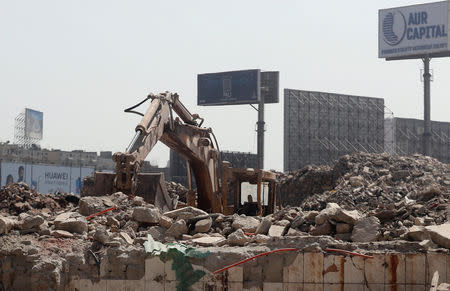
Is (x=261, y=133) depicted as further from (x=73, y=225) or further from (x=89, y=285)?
(x=89, y=285)

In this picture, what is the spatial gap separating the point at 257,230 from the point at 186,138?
26.0 ft

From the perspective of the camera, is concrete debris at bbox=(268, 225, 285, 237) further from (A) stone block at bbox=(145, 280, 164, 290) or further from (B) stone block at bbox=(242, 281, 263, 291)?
(A) stone block at bbox=(145, 280, 164, 290)

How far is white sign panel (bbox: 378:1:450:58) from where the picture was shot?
2092 inches

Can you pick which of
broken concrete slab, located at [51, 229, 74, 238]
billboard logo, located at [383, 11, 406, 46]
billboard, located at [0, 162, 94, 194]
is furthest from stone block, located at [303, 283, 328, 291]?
billboard logo, located at [383, 11, 406, 46]

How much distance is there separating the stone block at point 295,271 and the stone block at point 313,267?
5 cm

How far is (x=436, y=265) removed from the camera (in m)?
8.23

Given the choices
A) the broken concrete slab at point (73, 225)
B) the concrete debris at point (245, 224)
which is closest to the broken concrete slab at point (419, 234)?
the concrete debris at point (245, 224)

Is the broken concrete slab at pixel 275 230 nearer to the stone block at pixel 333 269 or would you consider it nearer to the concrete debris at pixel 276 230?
the concrete debris at pixel 276 230

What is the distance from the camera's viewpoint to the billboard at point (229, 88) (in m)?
61.2

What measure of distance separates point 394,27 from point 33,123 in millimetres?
35746

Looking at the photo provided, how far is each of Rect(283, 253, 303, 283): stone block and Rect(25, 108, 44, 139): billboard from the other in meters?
61.2

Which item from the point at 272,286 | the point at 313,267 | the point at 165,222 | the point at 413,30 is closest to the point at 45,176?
the point at 413,30

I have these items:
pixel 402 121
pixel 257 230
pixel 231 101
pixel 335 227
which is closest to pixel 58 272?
pixel 257 230

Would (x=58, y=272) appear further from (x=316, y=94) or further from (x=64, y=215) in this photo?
(x=316, y=94)
